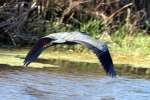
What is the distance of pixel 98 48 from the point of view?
529cm

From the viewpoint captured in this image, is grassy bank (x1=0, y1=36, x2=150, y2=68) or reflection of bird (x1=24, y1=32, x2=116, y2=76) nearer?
reflection of bird (x1=24, y1=32, x2=116, y2=76)

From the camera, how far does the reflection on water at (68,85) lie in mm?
6672

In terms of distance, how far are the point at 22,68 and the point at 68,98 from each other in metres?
2.02

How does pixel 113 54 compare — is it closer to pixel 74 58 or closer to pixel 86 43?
pixel 74 58

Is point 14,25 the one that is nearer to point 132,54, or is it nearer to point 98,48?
point 132,54

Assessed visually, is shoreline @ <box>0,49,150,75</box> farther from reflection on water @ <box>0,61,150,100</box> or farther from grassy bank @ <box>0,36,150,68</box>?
Result: reflection on water @ <box>0,61,150,100</box>

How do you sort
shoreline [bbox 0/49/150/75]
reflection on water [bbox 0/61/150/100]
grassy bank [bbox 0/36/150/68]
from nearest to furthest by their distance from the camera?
1. reflection on water [bbox 0/61/150/100]
2. shoreline [bbox 0/49/150/75]
3. grassy bank [bbox 0/36/150/68]

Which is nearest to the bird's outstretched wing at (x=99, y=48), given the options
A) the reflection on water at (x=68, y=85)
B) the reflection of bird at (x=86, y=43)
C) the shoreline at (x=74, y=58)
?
the reflection of bird at (x=86, y=43)

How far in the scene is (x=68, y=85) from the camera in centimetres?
732

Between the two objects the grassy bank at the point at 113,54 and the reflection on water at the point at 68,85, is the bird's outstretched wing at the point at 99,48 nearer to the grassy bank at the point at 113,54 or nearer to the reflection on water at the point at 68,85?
the reflection on water at the point at 68,85

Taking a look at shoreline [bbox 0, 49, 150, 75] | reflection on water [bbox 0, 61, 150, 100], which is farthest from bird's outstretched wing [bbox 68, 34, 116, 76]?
shoreline [bbox 0, 49, 150, 75]

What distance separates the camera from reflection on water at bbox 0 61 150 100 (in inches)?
263

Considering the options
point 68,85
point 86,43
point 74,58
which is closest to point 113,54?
point 74,58

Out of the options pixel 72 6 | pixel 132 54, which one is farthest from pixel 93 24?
pixel 132 54
